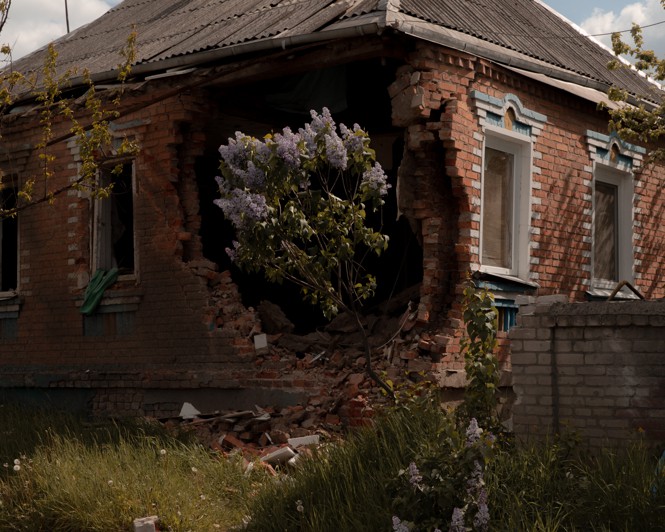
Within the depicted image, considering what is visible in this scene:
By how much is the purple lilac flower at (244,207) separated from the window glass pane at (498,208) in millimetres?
3185

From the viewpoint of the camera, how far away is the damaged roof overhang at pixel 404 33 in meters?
9.00

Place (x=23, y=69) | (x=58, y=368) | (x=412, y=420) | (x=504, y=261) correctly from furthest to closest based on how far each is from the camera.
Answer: (x=23, y=69), (x=58, y=368), (x=504, y=261), (x=412, y=420)

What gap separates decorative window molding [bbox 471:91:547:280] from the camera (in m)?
10.4

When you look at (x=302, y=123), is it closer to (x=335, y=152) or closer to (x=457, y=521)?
(x=335, y=152)

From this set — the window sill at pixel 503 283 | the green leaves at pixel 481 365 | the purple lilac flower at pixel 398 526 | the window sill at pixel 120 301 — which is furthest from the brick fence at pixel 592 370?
the window sill at pixel 120 301

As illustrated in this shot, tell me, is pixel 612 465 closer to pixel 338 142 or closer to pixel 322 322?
pixel 338 142

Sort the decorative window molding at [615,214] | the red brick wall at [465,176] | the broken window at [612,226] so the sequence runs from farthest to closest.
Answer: the broken window at [612,226], the decorative window molding at [615,214], the red brick wall at [465,176]

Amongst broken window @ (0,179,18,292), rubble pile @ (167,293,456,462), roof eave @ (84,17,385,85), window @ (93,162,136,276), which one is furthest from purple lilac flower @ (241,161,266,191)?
broken window @ (0,179,18,292)

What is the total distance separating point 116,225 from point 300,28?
3.53 metres

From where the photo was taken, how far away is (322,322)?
12.1 m

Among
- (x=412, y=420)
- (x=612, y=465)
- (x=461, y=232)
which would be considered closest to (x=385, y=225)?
(x=461, y=232)

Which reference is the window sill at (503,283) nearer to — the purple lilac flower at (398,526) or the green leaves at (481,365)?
the green leaves at (481,365)

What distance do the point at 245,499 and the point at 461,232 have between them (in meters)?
3.68

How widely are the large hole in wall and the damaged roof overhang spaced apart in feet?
2.56
